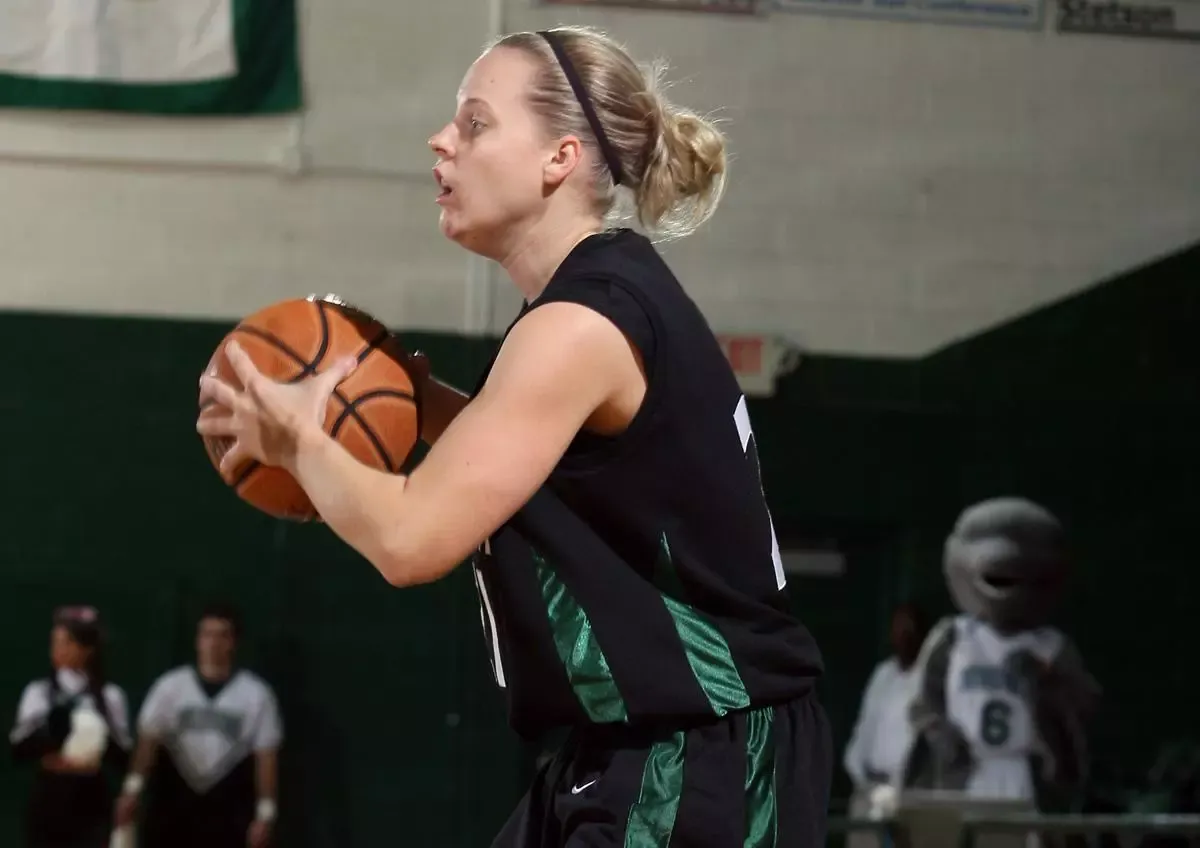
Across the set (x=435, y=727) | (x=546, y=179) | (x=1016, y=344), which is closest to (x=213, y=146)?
(x=435, y=727)

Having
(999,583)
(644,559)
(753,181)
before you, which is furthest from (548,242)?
(753,181)

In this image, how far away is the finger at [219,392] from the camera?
1.82 m

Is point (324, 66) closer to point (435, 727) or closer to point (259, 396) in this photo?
point (435, 727)

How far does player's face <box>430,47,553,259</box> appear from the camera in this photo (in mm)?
1893

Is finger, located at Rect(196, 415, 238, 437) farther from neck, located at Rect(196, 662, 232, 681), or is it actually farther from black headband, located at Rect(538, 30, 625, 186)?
neck, located at Rect(196, 662, 232, 681)

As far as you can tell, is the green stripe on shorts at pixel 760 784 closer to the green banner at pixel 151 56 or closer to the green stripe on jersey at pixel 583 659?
the green stripe on jersey at pixel 583 659

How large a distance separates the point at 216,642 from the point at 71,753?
74 centimetres

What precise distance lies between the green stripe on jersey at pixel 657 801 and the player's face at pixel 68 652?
5.05 m

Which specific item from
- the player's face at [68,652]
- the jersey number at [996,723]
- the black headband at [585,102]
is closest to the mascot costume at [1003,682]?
the jersey number at [996,723]

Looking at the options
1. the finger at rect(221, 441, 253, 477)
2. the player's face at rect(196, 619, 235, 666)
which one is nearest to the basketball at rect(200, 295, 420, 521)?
the finger at rect(221, 441, 253, 477)

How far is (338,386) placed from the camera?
1.94 metres

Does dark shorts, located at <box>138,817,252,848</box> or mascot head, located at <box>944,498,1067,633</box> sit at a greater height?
mascot head, located at <box>944,498,1067,633</box>

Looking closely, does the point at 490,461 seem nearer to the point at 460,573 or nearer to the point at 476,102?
the point at 476,102

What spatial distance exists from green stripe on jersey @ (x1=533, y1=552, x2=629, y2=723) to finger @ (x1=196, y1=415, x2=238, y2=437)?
1.48ft
